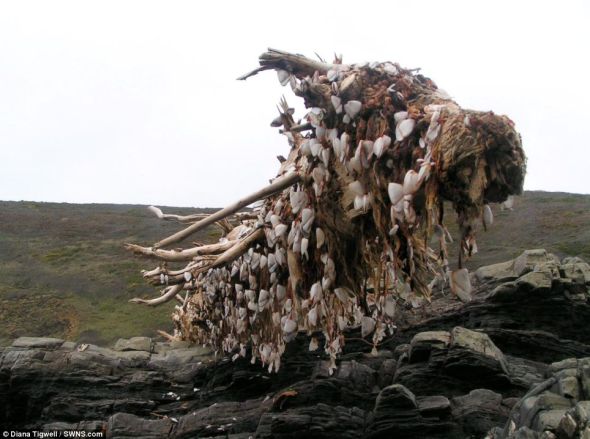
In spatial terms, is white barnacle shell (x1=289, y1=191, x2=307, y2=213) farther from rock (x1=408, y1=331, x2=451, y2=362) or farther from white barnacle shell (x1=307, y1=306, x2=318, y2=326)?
rock (x1=408, y1=331, x2=451, y2=362)

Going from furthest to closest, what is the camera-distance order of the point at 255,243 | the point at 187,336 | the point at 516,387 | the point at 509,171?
the point at 187,336 < the point at 516,387 < the point at 255,243 < the point at 509,171

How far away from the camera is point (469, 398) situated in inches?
360

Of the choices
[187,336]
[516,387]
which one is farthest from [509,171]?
[187,336]

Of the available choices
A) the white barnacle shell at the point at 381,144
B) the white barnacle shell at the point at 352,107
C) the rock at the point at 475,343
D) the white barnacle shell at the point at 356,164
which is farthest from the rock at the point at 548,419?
the white barnacle shell at the point at 352,107

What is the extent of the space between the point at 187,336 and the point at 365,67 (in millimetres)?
10516

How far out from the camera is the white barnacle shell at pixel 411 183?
12.9 feet

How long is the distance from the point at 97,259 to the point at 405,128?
39689 millimetres

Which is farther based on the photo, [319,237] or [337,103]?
[319,237]

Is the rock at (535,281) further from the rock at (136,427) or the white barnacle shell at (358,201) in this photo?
the white barnacle shell at (358,201)

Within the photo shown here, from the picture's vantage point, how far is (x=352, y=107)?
4.62m

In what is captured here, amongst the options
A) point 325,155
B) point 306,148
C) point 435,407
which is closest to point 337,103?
point 325,155

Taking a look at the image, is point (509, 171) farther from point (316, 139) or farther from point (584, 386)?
point (584, 386)

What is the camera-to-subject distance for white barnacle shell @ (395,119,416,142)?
13.8ft

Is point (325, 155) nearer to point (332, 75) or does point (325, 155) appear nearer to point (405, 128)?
point (332, 75)
